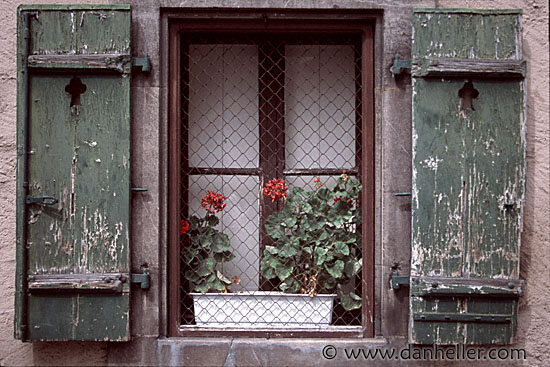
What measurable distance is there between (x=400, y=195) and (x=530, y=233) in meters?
0.74

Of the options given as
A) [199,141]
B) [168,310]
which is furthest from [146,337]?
[199,141]

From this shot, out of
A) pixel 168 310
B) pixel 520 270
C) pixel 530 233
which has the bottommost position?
pixel 168 310

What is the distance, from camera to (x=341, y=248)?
307 centimetres

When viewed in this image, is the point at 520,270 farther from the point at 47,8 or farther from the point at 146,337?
the point at 47,8

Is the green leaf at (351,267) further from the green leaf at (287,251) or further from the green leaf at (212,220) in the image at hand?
the green leaf at (212,220)

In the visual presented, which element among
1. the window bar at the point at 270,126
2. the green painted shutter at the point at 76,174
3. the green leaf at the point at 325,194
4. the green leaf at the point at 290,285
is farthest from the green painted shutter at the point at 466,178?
the green painted shutter at the point at 76,174

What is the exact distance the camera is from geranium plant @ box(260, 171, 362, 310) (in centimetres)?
309

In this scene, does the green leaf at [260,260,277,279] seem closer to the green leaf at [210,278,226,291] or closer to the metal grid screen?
the metal grid screen

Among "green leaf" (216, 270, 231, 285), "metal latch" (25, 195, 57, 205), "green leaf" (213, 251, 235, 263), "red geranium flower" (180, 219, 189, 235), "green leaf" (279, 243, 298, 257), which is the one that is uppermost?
"metal latch" (25, 195, 57, 205)

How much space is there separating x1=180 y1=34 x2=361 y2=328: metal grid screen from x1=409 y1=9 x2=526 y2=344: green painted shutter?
1.42 ft

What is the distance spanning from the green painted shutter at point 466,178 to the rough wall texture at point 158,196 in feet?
0.42

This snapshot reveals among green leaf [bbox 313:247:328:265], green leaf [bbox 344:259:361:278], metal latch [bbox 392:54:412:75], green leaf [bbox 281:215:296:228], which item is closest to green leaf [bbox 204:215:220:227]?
green leaf [bbox 281:215:296:228]

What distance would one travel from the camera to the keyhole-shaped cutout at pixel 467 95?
2.90 meters

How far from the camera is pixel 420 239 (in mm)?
2891
